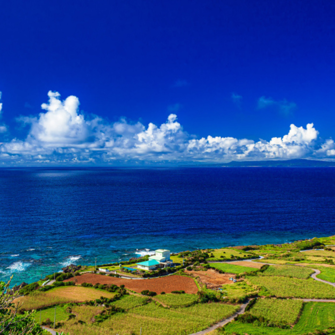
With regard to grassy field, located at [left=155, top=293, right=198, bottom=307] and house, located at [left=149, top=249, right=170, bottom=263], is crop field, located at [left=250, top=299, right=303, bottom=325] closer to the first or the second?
grassy field, located at [left=155, top=293, right=198, bottom=307]

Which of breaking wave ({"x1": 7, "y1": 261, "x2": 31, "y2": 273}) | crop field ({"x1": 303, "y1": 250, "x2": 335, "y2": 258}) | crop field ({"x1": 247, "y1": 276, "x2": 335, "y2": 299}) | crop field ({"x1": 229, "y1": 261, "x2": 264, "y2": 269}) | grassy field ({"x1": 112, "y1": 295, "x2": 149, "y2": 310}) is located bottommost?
crop field ({"x1": 303, "y1": 250, "x2": 335, "y2": 258})

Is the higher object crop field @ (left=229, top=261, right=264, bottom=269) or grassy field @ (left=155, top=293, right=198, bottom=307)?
grassy field @ (left=155, top=293, right=198, bottom=307)

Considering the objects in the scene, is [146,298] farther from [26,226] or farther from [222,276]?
[26,226]

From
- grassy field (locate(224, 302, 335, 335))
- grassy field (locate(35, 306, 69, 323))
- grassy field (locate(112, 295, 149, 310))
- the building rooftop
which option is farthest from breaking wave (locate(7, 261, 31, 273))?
grassy field (locate(224, 302, 335, 335))

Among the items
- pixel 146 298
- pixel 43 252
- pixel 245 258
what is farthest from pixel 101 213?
pixel 146 298

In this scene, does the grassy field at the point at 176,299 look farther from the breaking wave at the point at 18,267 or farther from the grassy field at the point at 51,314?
the breaking wave at the point at 18,267

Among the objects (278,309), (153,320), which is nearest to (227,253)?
(278,309)

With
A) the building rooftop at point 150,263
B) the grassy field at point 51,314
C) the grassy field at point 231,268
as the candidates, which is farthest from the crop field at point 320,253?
the grassy field at point 51,314
